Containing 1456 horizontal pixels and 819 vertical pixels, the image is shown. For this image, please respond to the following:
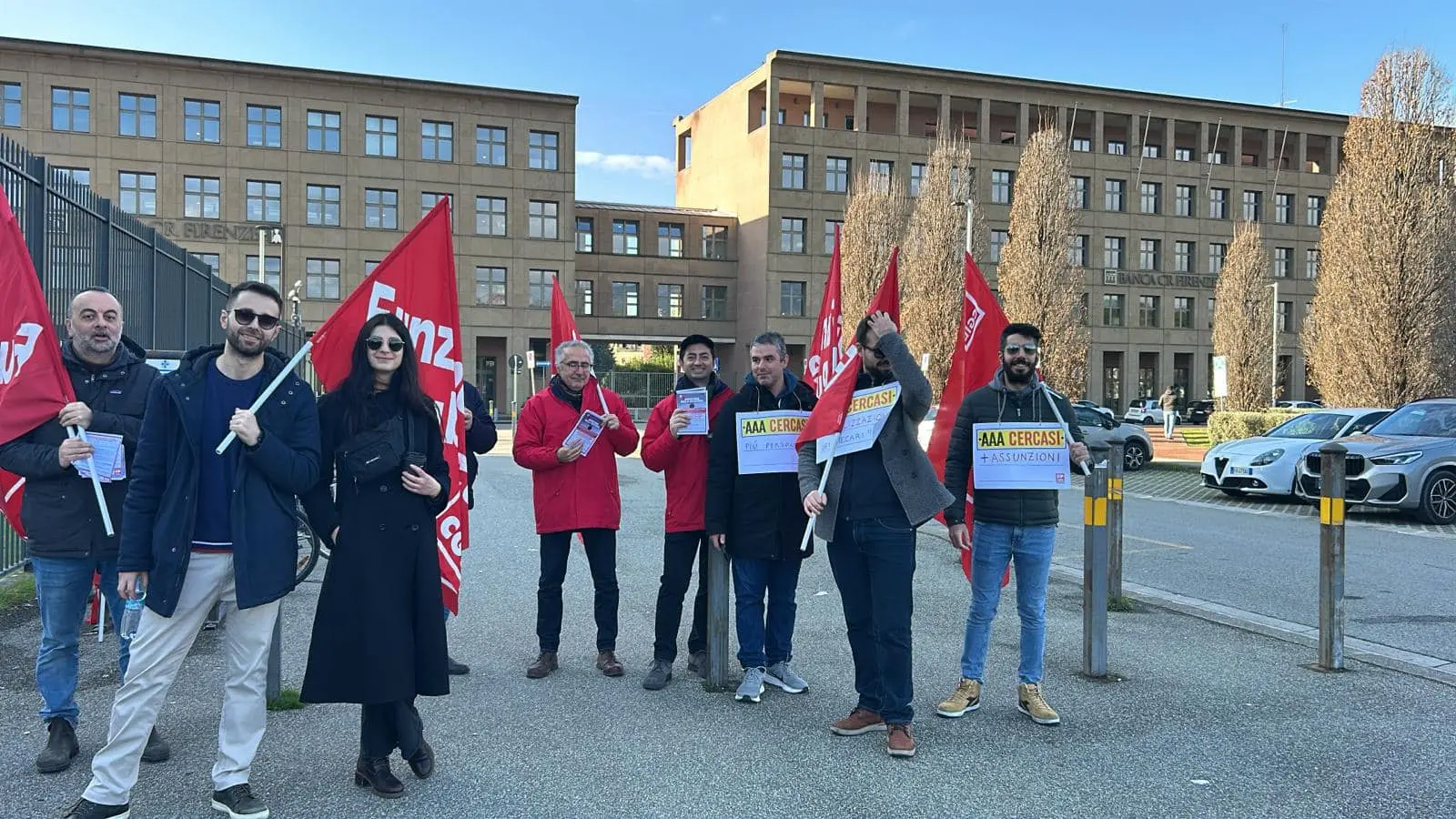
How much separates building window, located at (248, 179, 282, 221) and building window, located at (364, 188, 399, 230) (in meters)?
4.04

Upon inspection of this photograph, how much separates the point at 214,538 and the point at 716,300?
186ft

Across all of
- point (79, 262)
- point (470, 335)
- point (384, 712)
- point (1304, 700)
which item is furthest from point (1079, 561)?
point (470, 335)

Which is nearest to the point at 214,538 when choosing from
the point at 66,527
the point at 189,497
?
the point at 189,497

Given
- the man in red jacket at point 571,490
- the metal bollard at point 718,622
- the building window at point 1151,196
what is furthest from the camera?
the building window at point 1151,196

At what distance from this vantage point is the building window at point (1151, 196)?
62.2 meters

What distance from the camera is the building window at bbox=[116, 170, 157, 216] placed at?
47.2 metres

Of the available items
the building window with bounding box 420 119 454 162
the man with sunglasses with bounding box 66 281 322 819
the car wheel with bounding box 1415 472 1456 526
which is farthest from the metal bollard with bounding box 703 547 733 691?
the building window with bounding box 420 119 454 162

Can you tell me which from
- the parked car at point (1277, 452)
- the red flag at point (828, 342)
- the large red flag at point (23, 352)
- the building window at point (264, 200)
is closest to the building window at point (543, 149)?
the building window at point (264, 200)

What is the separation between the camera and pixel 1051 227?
33.3 meters

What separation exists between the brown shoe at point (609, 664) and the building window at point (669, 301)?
53.1 meters

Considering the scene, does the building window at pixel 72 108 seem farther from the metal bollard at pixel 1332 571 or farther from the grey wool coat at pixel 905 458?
the metal bollard at pixel 1332 571

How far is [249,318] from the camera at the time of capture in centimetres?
405

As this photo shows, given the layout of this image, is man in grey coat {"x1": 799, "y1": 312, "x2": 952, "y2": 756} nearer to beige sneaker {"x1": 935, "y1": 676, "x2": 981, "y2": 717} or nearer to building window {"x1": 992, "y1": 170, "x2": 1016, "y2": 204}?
beige sneaker {"x1": 935, "y1": 676, "x2": 981, "y2": 717}

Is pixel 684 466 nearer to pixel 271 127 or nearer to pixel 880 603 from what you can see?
pixel 880 603
